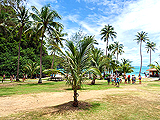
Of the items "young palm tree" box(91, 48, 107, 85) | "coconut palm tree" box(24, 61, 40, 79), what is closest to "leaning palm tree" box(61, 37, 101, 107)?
"young palm tree" box(91, 48, 107, 85)

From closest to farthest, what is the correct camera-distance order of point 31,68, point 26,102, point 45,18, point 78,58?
point 78,58
point 26,102
point 45,18
point 31,68

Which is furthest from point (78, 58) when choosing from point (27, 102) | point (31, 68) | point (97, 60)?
point (31, 68)

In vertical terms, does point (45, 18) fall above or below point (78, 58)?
above

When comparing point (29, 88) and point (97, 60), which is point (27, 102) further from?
point (97, 60)

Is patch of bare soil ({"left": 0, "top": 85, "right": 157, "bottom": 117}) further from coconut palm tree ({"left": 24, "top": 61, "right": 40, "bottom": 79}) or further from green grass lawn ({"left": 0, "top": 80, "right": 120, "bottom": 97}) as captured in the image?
coconut palm tree ({"left": 24, "top": 61, "right": 40, "bottom": 79})

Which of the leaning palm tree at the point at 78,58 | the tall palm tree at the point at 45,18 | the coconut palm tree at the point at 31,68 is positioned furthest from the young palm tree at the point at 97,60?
the coconut palm tree at the point at 31,68

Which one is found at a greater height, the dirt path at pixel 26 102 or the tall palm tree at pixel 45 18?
the tall palm tree at pixel 45 18

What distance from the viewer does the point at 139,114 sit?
246 inches

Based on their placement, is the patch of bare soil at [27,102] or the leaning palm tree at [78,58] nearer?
the patch of bare soil at [27,102]

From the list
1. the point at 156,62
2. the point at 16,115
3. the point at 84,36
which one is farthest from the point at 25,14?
the point at 156,62

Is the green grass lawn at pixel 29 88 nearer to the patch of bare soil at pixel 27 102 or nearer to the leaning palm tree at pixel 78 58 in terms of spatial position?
the patch of bare soil at pixel 27 102

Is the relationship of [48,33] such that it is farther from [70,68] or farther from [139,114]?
[139,114]

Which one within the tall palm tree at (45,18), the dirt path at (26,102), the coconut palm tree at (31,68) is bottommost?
the dirt path at (26,102)

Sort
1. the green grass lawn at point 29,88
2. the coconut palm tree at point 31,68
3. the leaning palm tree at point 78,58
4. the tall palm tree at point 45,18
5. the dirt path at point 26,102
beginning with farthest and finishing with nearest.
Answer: the coconut palm tree at point 31,68
the tall palm tree at point 45,18
the green grass lawn at point 29,88
the leaning palm tree at point 78,58
the dirt path at point 26,102
